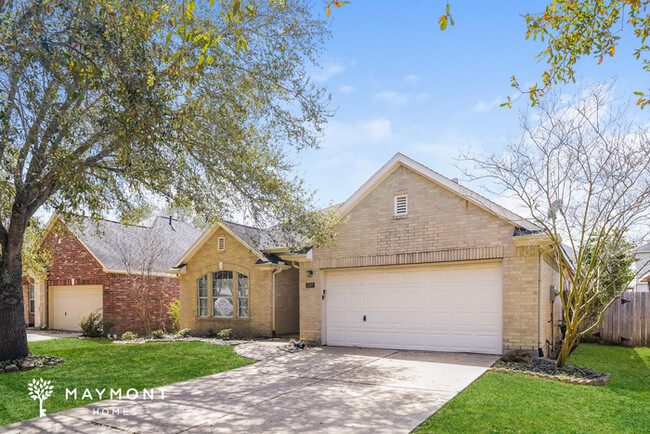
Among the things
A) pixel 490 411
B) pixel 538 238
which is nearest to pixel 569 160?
pixel 538 238

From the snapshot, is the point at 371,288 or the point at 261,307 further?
the point at 261,307

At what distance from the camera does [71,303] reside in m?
22.0

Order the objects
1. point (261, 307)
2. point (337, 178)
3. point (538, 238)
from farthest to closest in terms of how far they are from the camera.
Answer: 1. point (261, 307)
2. point (337, 178)
3. point (538, 238)

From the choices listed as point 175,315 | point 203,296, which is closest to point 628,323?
point 203,296

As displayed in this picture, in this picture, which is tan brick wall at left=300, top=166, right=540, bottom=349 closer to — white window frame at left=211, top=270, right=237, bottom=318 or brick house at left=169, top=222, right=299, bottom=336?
brick house at left=169, top=222, right=299, bottom=336

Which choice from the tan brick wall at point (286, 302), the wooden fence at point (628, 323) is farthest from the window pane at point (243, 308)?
the wooden fence at point (628, 323)

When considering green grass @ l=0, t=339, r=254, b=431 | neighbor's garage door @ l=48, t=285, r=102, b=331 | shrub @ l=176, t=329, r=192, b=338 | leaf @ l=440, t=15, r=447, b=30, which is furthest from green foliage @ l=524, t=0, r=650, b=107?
neighbor's garage door @ l=48, t=285, r=102, b=331

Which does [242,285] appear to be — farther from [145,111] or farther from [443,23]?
[443,23]

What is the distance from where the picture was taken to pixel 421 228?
12.5 meters

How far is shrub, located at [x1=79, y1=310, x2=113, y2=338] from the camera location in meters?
19.0

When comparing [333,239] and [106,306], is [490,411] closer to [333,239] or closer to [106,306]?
[333,239]

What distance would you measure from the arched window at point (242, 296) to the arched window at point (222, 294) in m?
0.34

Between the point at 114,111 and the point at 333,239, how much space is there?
731cm

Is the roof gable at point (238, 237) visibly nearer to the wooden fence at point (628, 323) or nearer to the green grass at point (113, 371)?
the green grass at point (113, 371)
